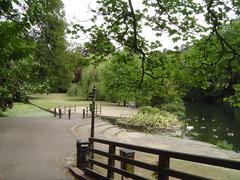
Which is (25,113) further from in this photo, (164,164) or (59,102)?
(164,164)

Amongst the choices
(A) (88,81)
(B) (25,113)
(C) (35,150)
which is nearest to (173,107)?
(B) (25,113)

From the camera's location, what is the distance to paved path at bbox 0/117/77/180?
380 inches

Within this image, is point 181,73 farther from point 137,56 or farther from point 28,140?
point 28,140

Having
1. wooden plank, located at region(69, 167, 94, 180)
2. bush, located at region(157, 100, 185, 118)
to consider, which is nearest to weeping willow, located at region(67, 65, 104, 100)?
bush, located at region(157, 100, 185, 118)

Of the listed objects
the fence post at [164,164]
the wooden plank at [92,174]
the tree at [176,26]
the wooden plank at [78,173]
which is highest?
the tree at [176,26]

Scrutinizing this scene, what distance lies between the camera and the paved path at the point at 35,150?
31.6 ft

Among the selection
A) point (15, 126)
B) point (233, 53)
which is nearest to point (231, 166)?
point (233, 53)

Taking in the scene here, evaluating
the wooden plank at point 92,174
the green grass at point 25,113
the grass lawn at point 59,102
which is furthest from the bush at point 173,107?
the wooden plank at point 92,174

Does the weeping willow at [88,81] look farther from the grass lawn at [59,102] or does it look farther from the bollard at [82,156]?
the bollard at [82,156]

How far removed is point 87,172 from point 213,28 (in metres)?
4.33

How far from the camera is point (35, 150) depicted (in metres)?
13.6

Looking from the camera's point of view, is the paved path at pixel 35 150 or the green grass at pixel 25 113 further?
the green grass at pixel 25 113

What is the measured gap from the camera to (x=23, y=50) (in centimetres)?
829

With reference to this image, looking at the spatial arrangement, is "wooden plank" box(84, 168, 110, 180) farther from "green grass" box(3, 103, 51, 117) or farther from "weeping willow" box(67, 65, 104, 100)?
"weeping willow" box(67, 65, 104, 100)
